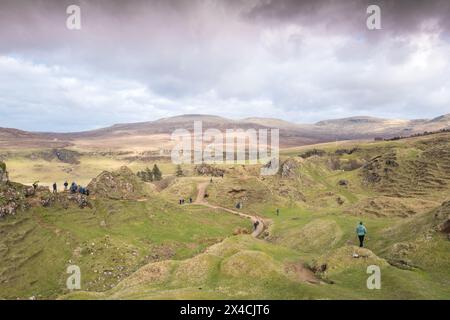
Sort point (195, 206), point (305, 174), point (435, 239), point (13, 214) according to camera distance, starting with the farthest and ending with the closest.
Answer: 1. point (305, 174)
2. point (195, 206)
3. point (13, 214)
4. point (435, 239)

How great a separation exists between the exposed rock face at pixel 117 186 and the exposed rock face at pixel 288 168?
66.9 m

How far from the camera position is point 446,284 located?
123 feet

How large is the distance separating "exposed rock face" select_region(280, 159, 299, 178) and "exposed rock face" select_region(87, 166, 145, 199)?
6693 centimetres

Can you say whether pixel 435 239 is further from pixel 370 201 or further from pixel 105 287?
pixel 105 287

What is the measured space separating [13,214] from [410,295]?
7630 centimetres

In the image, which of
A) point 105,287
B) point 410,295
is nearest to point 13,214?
point 105,287

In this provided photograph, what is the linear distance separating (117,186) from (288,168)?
78.7 metres

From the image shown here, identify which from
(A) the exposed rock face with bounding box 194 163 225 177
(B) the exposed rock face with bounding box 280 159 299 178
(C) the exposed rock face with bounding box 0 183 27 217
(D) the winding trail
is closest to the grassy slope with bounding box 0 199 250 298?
(C) the exposed rock face with bounding box 0 183 27 217

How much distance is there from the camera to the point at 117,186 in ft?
366

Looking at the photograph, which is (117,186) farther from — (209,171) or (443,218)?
(443,218)

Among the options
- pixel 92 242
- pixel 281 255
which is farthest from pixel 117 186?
pixel 281 255

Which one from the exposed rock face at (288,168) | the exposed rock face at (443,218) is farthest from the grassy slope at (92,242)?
the exposed rock face at (288,168)

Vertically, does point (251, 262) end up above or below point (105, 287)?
above
